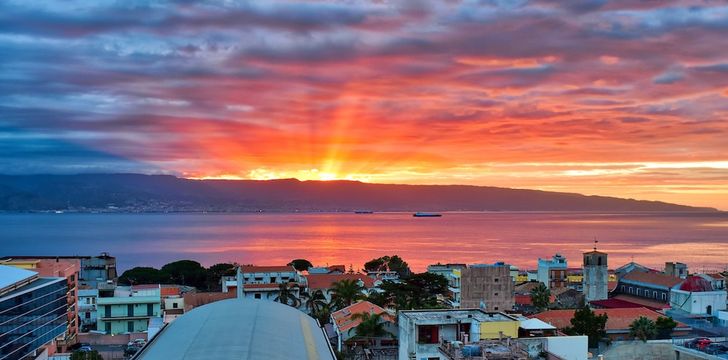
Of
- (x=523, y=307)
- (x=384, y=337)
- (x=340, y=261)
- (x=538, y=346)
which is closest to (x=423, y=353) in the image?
(x=538, y=346)

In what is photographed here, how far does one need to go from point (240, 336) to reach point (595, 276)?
53703 millimetres

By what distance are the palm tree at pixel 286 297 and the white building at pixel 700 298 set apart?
3701 centimetres

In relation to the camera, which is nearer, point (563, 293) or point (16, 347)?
point (16, 347)

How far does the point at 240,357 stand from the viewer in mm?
23234

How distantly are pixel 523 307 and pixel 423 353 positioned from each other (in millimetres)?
32563

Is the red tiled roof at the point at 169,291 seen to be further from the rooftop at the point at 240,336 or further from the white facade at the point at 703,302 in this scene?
the white facade at the point at 703,302

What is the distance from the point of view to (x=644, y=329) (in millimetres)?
44344

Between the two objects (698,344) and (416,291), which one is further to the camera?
(416,291)

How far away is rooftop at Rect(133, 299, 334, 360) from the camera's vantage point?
24.3 m

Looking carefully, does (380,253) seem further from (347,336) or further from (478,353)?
(478,353)

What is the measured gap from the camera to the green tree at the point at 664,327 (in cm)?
4456

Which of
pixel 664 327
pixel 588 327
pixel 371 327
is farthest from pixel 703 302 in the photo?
pixel 371 327

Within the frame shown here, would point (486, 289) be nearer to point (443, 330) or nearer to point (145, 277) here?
point (443, 330)

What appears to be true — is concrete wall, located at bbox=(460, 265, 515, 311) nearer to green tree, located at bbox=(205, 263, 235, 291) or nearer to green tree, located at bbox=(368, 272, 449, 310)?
green tree, located at bbox=(368, 272, 449, 310)
